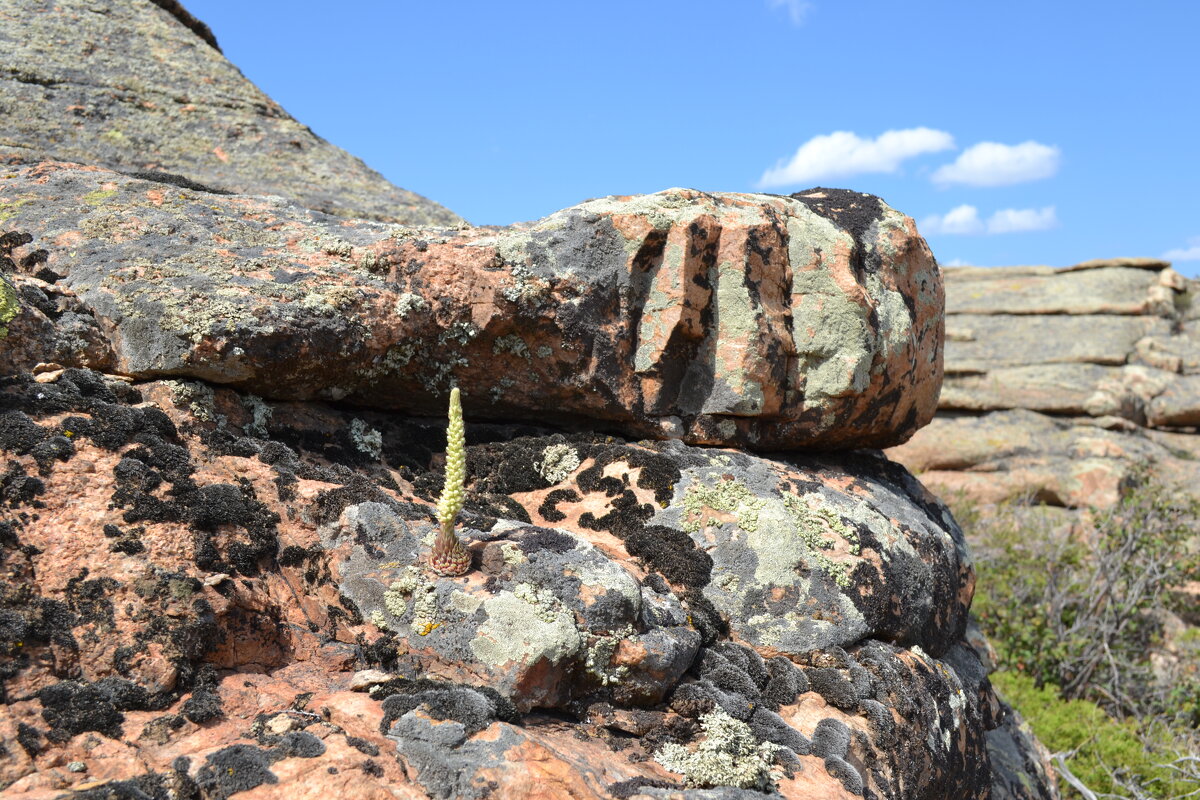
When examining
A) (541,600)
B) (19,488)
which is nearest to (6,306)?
(19,488)

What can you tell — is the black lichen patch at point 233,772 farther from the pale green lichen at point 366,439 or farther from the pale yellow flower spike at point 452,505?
the pale green lichen at point 366,439

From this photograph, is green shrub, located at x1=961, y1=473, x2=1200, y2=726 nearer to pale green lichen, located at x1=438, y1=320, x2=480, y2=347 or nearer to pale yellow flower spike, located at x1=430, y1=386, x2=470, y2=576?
pale green lichen, located at x1=438, y1=320, x2=480, y2=347

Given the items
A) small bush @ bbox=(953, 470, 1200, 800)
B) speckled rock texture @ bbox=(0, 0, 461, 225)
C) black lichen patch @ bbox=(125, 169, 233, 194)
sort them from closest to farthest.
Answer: black lichen patch @ bbox=(125, 169, 233, 194)
speckled rock texture @ bbox=(0, 0, 461, 225)
small bush @ bbox=(953, 470, 1200, 800)

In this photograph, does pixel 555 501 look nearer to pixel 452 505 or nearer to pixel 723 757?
pixel 452 505

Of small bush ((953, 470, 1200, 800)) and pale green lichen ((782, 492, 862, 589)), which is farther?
small bush ((953, 470, 1200, 800))

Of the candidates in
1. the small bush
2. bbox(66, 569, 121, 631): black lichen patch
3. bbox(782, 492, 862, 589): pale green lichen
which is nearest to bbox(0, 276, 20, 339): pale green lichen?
bbox(66, 569, 121, 631): black lichen patch

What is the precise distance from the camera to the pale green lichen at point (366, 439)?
236 inches

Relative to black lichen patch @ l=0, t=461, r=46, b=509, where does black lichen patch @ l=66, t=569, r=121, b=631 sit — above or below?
below

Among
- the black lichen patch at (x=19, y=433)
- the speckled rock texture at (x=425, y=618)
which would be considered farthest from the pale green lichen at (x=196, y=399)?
the black lichen patch at (x=19, y=433)

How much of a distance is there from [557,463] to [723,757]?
259 cm

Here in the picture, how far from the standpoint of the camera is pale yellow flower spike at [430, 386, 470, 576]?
4379mm

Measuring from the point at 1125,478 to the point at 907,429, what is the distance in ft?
50.8

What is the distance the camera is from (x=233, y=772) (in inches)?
135

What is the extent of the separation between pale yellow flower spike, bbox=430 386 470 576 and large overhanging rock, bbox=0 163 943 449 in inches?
65.7
